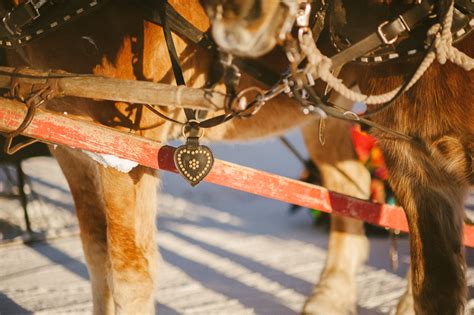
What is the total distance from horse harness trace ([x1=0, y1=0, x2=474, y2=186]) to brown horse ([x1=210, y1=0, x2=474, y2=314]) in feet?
0.19

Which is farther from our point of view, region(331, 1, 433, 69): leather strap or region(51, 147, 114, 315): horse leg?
region(51, 147, 114, 315): horse leg

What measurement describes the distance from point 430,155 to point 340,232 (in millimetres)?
1676

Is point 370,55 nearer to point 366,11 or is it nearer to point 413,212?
point 366,11

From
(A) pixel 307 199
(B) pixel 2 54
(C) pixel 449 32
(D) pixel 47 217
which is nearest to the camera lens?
(C) pixel 449 32

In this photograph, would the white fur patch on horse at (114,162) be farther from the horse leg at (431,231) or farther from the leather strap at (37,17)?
the horse leg at (431,231)

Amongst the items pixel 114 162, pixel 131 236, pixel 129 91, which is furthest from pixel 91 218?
pixel 129 91

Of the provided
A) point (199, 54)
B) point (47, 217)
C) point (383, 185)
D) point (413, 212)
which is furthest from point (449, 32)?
point (47, 217)

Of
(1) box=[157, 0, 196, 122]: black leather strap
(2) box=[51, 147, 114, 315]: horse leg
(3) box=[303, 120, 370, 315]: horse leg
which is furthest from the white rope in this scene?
(3) box=[303, 120, 370, 315]: horse leg

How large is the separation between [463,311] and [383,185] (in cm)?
236

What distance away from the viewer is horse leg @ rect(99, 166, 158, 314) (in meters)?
2.06

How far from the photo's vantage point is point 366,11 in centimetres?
167

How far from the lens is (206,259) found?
394 cm

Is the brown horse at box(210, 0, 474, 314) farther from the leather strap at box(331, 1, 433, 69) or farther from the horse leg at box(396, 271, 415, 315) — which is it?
the horse leg at box(396, 271, 415, 315)

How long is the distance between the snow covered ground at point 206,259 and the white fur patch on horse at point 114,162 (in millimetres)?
562
